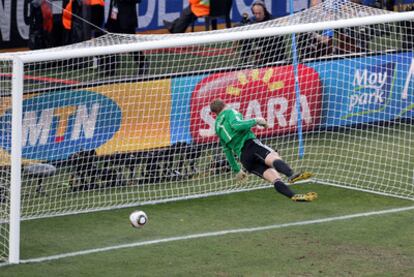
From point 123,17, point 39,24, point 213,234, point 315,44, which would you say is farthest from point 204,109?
point 39,24

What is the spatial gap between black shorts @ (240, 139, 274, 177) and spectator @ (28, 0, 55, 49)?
744 cm

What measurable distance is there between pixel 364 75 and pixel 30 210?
6.17 metres

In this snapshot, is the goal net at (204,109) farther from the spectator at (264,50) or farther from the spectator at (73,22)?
the spectator at (73,22)

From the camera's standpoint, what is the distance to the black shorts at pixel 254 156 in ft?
45.0

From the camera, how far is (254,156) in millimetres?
13734

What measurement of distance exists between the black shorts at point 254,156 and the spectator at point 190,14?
23.3 ft

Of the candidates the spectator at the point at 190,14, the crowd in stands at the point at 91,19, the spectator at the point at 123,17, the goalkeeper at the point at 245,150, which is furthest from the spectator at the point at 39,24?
the goalkeeper at the point at 245,150

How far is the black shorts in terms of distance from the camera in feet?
45.0

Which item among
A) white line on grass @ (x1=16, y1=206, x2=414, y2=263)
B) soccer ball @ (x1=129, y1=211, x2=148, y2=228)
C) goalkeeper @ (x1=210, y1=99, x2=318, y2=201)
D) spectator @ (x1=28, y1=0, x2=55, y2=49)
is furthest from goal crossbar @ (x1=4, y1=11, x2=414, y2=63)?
spectator @ (x1=28, y1=0, x2=55, y2=49)

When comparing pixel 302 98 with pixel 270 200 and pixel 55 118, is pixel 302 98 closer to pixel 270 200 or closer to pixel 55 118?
pixel 270 200

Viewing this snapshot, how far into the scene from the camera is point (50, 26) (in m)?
20.4

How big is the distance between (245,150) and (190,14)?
7408 millimetres

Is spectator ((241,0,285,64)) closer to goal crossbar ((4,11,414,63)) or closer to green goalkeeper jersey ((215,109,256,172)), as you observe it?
goal crossbar ((4,11,414,63))

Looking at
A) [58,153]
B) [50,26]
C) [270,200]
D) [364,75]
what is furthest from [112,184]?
[50,26]
